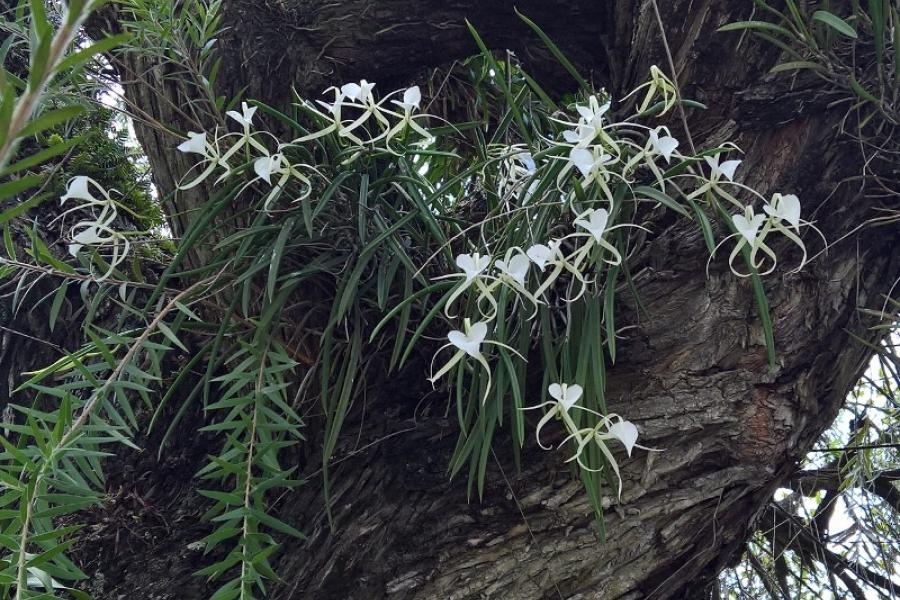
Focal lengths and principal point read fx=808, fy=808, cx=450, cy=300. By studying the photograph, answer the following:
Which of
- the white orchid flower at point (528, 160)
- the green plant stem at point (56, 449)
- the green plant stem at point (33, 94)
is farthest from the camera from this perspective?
the white orchid flower at point (528, 160)

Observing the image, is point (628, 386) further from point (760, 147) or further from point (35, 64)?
point (35, 64)

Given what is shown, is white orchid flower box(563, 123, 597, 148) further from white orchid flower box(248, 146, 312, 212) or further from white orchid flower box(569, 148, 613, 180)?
white orchid flower box(248, 146, 312, 212)

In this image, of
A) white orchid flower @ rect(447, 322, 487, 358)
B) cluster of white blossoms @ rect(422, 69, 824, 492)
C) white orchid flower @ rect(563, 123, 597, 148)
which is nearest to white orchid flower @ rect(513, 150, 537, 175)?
cluster of white blossoms @ rect(422, 69, 824, 492)

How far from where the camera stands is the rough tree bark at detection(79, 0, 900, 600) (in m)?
0.87

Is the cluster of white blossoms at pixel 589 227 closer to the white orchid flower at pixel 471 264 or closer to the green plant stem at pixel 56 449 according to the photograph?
the white orchid flower at pixel 471 264

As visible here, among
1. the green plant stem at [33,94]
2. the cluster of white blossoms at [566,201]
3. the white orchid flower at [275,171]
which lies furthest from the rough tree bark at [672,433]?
the green plant stem at [33,94]

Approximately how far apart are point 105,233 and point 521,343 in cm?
68

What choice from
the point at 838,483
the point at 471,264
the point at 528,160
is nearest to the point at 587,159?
the point at 471,264

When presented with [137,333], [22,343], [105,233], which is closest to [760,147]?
[137,333]

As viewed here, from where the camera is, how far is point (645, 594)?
87cm

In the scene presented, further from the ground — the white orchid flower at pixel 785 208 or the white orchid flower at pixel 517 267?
the white orchid flower at pixel 517 267

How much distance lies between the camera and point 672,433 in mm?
878

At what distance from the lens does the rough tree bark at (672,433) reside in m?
0.87

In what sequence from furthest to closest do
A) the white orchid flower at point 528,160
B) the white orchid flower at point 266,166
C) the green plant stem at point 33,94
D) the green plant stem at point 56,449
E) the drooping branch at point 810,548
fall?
the drooping branch at point 810,548
the white orchid flower at point 528,160
the white orchid flower at point 266,166
the green plant stem at point 56,449
the green plant stem at point 33,94
